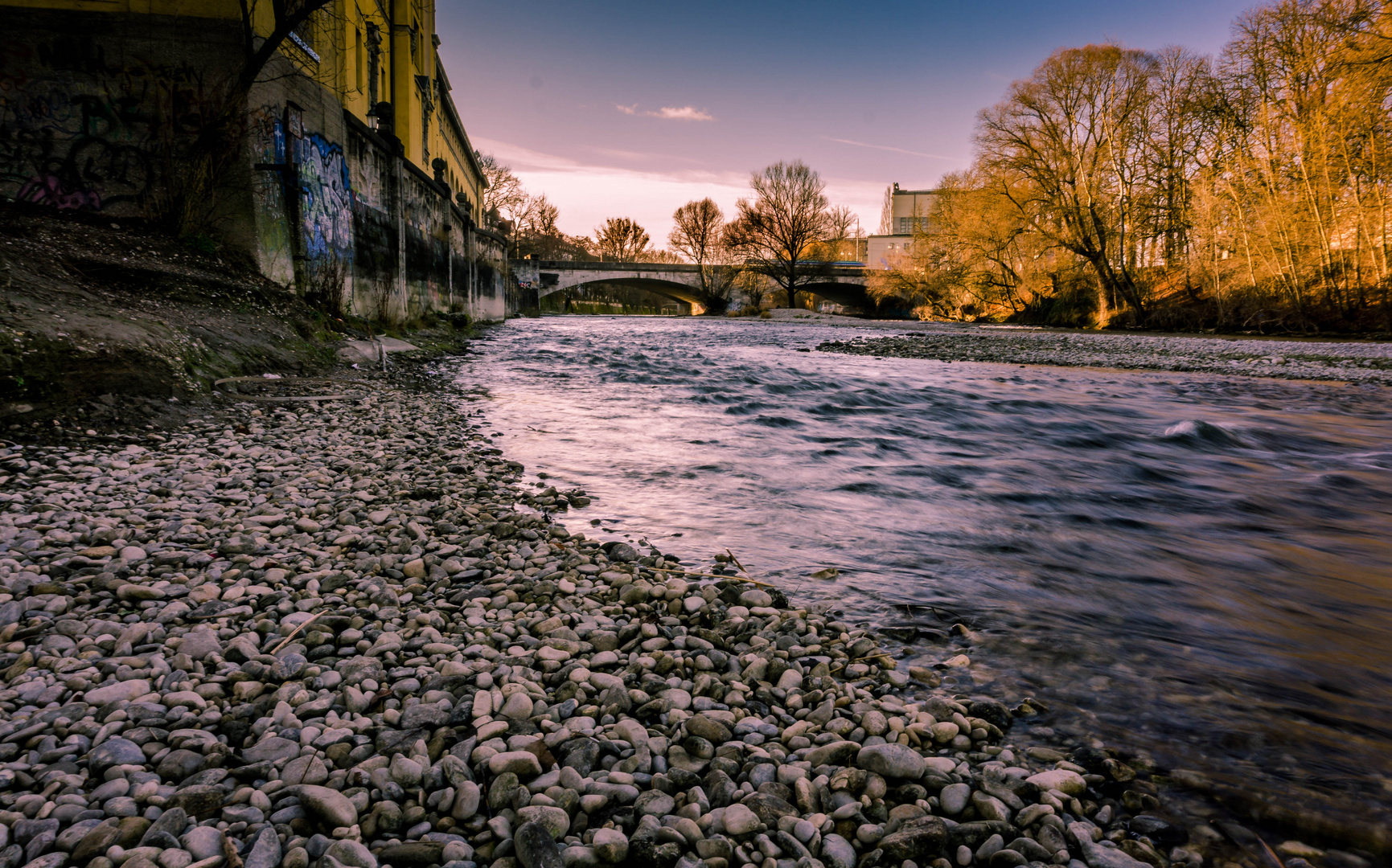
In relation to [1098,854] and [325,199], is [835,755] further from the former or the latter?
[325,199]

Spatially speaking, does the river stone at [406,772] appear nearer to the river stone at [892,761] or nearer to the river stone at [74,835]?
the river stone at [74,835]

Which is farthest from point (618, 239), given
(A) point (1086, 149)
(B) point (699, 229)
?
(A) point (1086, 149)

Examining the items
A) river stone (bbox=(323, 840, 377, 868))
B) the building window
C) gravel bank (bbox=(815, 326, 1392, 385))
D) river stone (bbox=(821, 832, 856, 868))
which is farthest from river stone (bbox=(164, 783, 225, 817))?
the building window

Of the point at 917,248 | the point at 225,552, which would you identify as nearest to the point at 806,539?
the point at 225,552

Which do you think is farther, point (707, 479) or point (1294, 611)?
point (707, 479)

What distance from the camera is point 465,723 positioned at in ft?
6.86

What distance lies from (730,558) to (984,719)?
1727 millimetres

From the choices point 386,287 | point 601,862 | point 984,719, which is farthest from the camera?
point 386,287

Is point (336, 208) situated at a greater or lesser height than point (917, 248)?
lesser

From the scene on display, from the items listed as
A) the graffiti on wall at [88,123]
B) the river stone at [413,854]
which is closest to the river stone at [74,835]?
the river stone at [413,854]

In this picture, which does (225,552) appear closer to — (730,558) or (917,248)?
(730,558)

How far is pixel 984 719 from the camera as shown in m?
2.33

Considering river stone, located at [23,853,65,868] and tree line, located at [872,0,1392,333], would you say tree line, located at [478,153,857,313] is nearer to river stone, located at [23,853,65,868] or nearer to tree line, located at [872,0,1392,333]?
tree line, located at [872,0,1392,333]

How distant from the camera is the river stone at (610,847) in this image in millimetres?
1602
